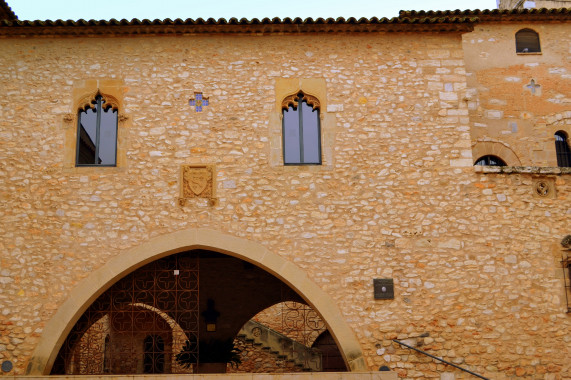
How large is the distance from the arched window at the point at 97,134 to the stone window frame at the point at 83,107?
0.08m

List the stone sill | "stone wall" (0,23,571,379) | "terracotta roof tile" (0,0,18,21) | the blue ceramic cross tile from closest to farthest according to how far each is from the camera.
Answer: "stone wall" (0,23,571,379), the stone sill, the blue ceramic cross tile, "terracotta roof tile" (0,0,18,21)

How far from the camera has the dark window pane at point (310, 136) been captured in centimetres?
1270

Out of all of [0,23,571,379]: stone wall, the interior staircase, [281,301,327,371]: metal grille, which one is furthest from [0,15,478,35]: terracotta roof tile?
the interior staircase

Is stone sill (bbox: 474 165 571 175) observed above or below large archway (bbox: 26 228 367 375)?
above

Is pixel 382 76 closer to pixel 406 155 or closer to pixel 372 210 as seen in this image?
pixel 406 155

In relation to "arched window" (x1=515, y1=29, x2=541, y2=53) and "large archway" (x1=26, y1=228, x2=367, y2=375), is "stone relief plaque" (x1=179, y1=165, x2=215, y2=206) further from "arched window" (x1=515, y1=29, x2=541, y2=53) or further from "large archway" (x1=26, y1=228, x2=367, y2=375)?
Result: "arched window" (x1=515, y1=29, x2=541, y2=53)

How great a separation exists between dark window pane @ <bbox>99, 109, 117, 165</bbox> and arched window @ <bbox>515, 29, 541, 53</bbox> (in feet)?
30.7

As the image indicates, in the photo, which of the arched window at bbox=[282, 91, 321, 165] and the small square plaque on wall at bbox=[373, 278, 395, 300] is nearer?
the small square plaque on wall at bbox=[373, 278, 395, 300]

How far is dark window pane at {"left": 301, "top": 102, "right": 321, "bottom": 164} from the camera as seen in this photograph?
12.7 meters

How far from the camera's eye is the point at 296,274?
12039 mm

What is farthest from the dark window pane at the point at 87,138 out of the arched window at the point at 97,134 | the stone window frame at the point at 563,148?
the stone window frame at the point at 563,148

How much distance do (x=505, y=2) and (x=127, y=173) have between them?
13.2 meters

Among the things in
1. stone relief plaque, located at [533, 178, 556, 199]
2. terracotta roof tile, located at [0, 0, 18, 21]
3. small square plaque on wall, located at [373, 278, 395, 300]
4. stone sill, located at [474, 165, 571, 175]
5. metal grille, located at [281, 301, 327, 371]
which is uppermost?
terracotta roof tile, located at [0, 0, 18, 21]

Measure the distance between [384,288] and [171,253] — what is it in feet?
13.0
